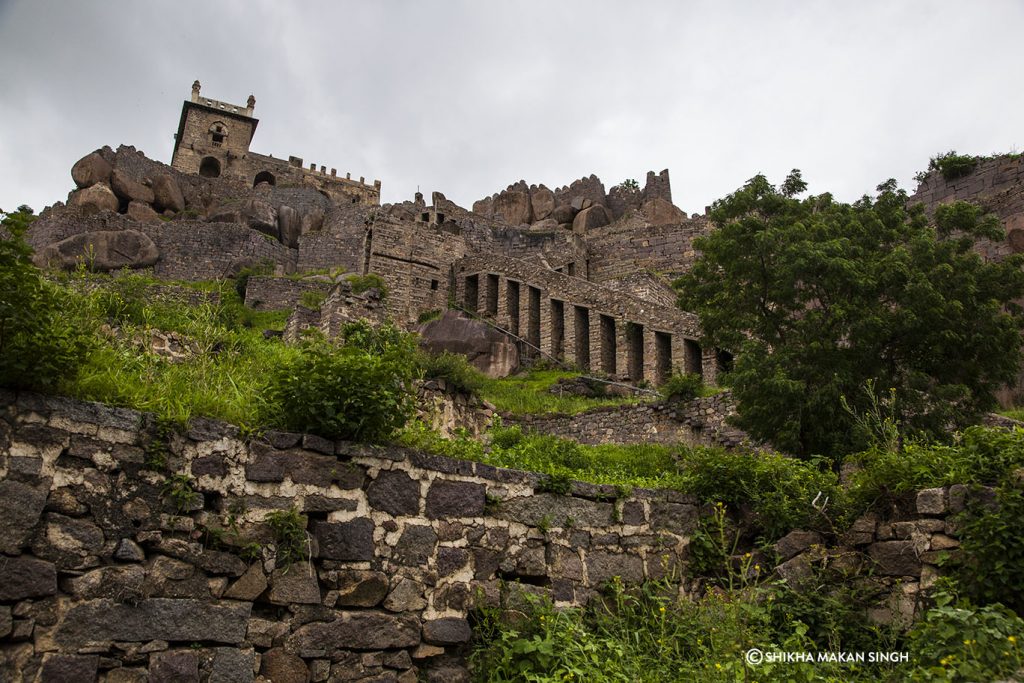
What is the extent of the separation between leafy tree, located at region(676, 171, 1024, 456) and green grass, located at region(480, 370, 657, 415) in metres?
5.83

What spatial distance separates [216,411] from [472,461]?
2.26 metres

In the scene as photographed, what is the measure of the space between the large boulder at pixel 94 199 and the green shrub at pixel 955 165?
35.1m

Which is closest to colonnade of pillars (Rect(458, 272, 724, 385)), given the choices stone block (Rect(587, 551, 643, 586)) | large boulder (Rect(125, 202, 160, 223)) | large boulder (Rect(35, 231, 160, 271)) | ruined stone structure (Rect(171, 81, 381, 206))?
large boulder (Rect(35, 231, 160, 271))

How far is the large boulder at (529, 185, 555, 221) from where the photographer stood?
161 ft

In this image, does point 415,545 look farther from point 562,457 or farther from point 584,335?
point 584,335

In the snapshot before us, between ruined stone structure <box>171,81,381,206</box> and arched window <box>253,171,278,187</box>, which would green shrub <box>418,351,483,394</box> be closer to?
ruined stone structure <box>171,81,381,206</box>

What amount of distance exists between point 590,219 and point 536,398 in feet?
84.3

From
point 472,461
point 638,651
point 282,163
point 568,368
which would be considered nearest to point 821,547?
point 638,651

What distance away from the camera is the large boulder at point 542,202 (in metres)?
49.1

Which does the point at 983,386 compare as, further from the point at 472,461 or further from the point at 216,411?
the point at 216,411

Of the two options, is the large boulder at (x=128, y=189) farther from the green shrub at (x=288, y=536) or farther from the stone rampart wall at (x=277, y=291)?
the green shrub at (x=288, y=536)

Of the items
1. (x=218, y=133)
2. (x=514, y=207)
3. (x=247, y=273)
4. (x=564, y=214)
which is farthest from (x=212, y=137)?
(x=247, y=273)

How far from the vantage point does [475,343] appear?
2666 centimetres

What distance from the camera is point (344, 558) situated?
629 cm
